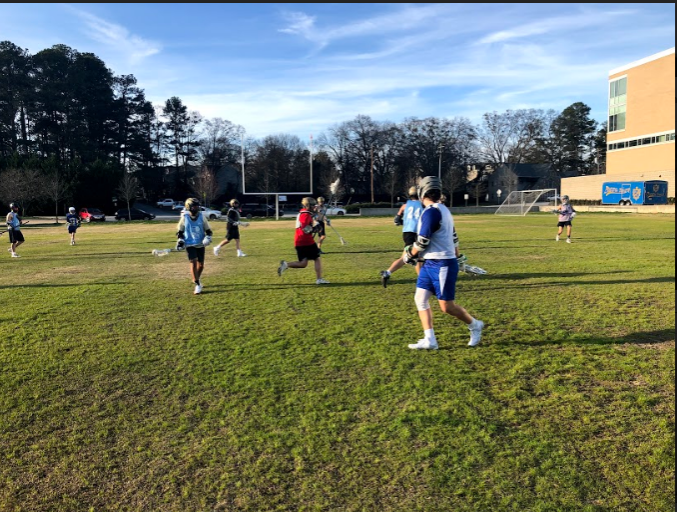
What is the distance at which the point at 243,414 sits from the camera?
4141mm

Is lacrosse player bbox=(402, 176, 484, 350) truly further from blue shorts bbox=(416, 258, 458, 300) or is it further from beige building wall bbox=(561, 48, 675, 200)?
beige building wall bbox=(561, 48, 675, 200)

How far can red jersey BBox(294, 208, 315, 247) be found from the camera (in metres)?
9.86

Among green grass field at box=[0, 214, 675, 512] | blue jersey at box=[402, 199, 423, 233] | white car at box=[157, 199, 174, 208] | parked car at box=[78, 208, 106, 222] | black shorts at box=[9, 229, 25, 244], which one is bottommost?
green grass field at box=[0, 214, 675, 512]

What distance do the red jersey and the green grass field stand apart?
144cm

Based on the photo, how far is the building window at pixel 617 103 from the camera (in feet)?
200

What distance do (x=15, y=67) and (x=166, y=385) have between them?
78192 millimetres

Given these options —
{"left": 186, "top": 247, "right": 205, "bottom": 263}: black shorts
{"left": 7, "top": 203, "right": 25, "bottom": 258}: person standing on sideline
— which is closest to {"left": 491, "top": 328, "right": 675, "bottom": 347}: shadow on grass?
{"left": 186, "top": 247, "right": 205, "bottom": 263}: black shorts

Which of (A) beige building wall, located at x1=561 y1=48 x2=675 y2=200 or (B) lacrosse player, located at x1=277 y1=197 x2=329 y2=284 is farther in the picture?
(A) beige building wall, located at x1=561 y1=48 x2=675 y2=200

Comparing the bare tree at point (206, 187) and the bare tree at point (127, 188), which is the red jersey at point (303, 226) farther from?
the bare tree at point (206, 187)

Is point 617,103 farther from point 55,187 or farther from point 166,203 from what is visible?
point 55,187

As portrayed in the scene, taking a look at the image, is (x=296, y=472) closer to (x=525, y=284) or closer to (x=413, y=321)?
(x=413, y=321)

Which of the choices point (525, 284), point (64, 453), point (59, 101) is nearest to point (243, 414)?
point (64, 453)

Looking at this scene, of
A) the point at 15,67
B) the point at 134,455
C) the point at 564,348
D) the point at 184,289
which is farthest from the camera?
the point at 15,67

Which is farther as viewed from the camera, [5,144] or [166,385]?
[5,144]
